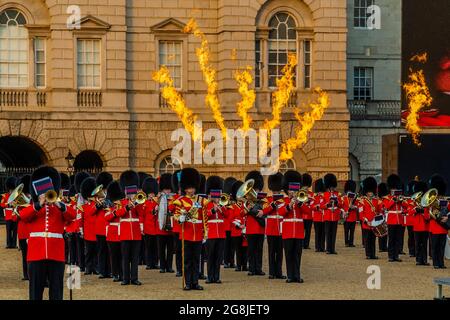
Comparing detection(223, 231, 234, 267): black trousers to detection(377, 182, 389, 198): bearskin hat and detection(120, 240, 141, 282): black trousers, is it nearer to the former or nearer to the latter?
detection(120, 240, 141, 282): black trousers

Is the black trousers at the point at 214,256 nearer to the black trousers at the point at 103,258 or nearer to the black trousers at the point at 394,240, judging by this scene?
the black trousers at the point at 103,258

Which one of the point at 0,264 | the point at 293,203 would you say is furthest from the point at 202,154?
the point at 293,203

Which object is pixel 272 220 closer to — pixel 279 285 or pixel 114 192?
pixel 279 285

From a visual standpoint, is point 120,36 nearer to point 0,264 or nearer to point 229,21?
point 229,21

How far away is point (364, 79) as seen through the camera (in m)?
47.2

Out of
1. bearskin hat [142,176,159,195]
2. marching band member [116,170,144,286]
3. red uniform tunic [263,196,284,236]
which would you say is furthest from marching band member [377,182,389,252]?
marching band member [116,170,144,286]

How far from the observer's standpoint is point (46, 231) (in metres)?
15.3

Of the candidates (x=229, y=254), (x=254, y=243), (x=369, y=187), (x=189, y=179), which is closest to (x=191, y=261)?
(x=189, y=179)

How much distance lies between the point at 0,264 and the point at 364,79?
86.7ft

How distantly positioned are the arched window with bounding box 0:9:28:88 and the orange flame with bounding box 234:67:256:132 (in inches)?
318

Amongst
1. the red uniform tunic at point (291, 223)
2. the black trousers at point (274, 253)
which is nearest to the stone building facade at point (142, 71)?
the black trousers at point (274, 253)

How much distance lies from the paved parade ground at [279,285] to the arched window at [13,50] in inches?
689

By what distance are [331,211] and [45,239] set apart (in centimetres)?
1416

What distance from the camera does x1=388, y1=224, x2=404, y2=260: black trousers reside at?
A: 25156 millimetres
